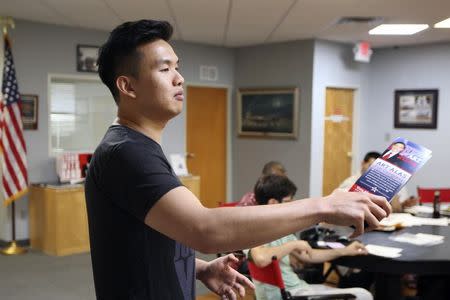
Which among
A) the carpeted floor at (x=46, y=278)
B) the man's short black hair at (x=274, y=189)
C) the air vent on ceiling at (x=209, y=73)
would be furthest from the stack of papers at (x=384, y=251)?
the air vent on ceiling at (x=209, y=73)

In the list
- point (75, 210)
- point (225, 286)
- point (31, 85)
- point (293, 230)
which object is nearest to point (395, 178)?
point (293, 230)

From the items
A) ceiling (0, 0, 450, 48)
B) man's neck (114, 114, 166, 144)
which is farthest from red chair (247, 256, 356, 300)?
ceiling (0, 0, 450, 48)

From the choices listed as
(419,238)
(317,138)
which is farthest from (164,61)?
(317,138)

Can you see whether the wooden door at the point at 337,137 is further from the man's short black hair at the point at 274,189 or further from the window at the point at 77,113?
the man's short black hair at the point at 274,189

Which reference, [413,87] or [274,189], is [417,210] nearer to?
[274,189]

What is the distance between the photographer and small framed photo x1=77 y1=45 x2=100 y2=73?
566 cm

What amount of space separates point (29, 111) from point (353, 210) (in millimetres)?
5081

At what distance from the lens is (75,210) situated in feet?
16.9

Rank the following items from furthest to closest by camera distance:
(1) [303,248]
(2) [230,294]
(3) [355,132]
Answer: (3) [355,132] → (1) [303,248] → (2) [230,294]

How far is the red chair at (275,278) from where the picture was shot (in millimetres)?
2413

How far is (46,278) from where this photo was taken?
4.38 m

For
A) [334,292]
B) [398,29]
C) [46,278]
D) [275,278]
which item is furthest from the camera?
[398,29]

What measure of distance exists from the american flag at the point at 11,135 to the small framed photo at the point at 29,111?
21 centimetres

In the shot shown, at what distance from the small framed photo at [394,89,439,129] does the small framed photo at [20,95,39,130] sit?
469 cm
